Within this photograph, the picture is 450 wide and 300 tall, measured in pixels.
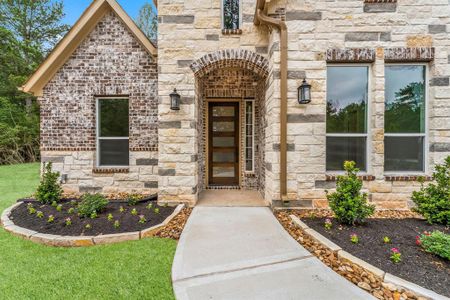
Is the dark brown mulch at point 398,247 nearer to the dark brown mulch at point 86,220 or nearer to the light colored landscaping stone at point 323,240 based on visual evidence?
the light colored landscaping stone at point 323,240

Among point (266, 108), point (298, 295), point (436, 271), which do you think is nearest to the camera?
point (298, 295)

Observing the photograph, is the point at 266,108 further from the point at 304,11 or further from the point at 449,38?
the point at 449,38

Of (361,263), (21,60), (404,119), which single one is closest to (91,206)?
(361,263)

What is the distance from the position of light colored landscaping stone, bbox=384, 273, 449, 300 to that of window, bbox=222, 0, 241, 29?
15.4 ft

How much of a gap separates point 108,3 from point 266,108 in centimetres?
446

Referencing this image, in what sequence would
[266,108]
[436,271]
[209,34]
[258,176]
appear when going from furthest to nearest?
[258,176]
[266,108]
[209,34]
[436,271]

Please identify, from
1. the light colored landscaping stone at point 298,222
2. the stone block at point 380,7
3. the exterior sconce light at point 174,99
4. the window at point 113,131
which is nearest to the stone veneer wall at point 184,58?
the exterior sconce light at point 174,99

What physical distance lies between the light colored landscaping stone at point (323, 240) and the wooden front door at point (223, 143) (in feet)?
10.2

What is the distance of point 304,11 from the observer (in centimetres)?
409

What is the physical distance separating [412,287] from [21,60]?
20.7 m

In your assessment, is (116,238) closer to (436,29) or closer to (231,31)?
(231,31)

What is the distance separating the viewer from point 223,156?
20.2ft

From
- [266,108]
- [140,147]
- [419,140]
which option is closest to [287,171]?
[266,108]

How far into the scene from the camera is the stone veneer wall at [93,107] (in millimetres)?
5398
